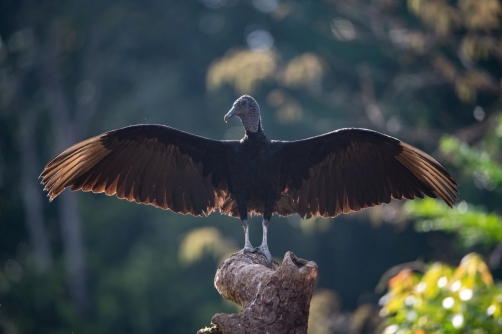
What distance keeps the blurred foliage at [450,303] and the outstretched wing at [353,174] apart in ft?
2.33

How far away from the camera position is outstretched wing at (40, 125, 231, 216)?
14.4ft

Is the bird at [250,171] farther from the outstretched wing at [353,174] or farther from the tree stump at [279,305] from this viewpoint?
the tree stump at [279,305]

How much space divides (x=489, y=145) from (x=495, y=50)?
1082 millimetres

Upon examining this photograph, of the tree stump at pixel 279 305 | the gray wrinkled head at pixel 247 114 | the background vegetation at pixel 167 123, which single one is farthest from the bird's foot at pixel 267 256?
the background vegetation at pixel 167 123

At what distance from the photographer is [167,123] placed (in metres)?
15.5

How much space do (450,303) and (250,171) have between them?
65.0 inches

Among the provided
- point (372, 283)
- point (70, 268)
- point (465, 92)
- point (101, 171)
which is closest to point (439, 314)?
point (101, 171)

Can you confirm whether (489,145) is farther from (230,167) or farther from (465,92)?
(230,167)

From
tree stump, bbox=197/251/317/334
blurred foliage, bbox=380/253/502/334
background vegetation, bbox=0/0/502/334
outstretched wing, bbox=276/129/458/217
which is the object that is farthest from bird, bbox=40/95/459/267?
background vegetation, bbox=0/0/502/334

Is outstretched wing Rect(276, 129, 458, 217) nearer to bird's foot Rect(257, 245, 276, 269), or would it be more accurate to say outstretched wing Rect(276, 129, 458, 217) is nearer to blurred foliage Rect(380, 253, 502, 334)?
bird's foot Rect(257, 245, 276, 269)

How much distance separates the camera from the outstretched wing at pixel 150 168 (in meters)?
4.40

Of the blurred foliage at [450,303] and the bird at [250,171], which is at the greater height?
the bird at [250,171]

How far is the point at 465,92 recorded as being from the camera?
761 centimetres

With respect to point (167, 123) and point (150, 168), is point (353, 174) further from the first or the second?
point (167, 123)
